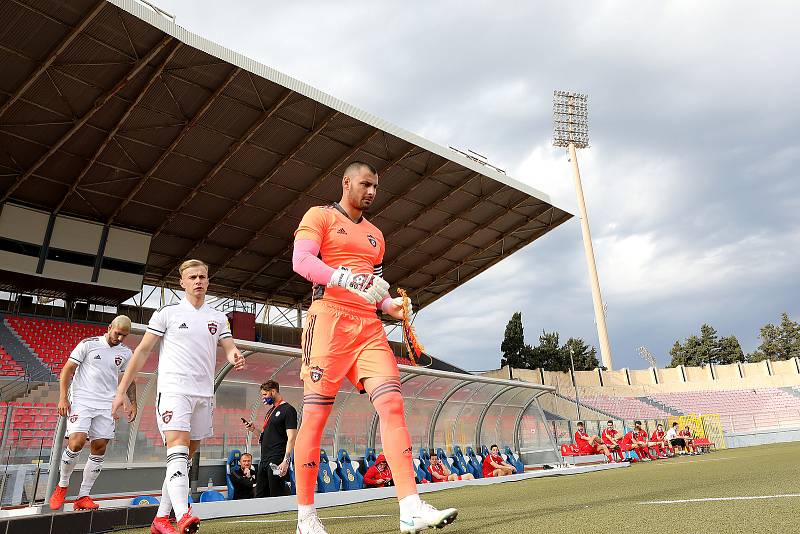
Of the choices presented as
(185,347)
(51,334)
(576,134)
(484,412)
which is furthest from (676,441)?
(576,134)

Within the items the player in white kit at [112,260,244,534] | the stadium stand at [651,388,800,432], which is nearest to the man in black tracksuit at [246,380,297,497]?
the player in white kit at [112,260,244,534]

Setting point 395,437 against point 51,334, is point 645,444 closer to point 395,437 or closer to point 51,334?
point 395,437

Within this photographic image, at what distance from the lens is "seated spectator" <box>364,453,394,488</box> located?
1113 centimetres

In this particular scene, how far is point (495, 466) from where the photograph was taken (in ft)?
48.6

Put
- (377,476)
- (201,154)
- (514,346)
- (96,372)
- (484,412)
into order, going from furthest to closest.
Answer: (514,346) → (201,154) → (484,412) → (377,476) → (96,372)

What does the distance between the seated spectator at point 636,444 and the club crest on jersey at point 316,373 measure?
20413 mm

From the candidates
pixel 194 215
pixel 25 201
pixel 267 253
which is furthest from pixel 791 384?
pixel 25 201

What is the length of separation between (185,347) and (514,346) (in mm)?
58172

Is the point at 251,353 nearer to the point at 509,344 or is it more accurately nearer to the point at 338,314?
the point at 338,314

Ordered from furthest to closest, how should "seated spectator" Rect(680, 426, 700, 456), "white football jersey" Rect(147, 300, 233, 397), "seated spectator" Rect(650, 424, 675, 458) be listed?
"seated spectator" Rect(680, 426, 700, 456), "seated spectator" Rect(650, 424, 675, 458), "white football jersey" Rect(147, 300, 233, 397)

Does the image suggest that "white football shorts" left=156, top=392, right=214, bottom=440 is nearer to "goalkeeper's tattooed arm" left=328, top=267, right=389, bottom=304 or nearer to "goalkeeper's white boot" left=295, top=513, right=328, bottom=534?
"goalkeeper's white boot" left=295, top=513, right=328, bottom=534

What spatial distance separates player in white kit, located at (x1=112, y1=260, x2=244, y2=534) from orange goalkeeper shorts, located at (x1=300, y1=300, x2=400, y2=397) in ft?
3.27

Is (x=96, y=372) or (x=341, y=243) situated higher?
(x=341, y=243)

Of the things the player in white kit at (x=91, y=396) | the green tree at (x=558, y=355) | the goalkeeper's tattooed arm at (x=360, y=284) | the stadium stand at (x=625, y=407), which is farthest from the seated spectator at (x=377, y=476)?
the green tree at (x=558, y=355)
